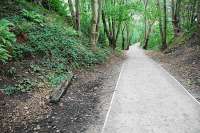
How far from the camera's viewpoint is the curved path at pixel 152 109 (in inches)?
299

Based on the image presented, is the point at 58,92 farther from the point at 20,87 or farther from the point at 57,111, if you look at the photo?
the point at 57,111

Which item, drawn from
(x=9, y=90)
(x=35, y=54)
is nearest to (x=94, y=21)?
(x=35, y=54)

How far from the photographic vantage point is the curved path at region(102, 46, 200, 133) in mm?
7605

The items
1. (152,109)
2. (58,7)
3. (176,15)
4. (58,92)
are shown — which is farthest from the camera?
(176,15)

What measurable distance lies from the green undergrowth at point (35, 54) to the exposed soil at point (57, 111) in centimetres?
62

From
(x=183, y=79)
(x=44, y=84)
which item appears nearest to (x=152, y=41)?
(x=183, y=79)

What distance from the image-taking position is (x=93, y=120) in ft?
27.5

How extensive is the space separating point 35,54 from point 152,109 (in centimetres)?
605

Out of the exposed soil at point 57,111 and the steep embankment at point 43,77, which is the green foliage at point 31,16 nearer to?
the steep embankment at point 43,77

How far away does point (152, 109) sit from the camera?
9070 millimetres

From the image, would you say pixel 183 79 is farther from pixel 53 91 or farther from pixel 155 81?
pixel 53 91

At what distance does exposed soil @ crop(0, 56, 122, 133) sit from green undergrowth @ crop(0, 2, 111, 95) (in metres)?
0.62

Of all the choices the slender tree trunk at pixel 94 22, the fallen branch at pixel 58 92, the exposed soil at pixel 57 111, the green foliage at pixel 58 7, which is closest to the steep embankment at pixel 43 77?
the exposed soil at pixel 57 111

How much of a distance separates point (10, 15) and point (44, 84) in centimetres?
535
